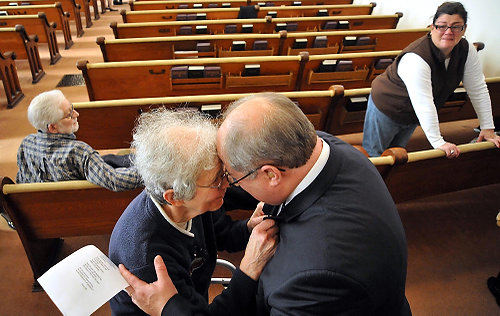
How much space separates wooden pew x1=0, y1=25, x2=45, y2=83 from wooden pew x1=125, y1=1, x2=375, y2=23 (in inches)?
48.0

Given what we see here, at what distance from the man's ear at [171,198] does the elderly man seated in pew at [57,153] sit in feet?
2.04

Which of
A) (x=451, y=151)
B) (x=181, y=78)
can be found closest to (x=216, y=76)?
(x=181, y=78)

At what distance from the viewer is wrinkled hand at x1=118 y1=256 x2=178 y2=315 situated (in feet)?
3.06

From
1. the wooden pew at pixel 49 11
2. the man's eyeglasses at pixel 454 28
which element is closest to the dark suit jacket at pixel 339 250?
the man's eyeglasses at pixel 454 28

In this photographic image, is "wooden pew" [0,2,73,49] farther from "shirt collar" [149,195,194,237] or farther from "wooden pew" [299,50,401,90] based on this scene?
"shirt collar" [149,195,194,237]

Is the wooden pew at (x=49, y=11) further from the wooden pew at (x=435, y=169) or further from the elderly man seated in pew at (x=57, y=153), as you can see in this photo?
the wooden pew at (x=435, y=169)

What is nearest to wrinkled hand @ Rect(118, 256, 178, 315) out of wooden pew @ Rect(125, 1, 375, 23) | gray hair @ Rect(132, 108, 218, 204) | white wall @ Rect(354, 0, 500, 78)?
gray hair @ Rect(132, 108, 218, 204)

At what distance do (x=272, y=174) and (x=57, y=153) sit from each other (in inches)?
49.0

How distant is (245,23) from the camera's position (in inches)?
147

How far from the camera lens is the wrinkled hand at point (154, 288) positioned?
933 mm

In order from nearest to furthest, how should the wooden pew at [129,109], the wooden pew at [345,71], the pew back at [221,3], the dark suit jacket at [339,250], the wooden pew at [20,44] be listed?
the dark suit jacket at [339,250] < the wooden pew at [129,109] < the wooden pew at [345,71] < the wooden pew at [20,44] < the pew back at [221,3]

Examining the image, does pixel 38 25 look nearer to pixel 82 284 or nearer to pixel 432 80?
pixel 82 284

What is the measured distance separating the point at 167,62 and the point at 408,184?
6.32 feet

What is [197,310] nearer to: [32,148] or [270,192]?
[270,192]
